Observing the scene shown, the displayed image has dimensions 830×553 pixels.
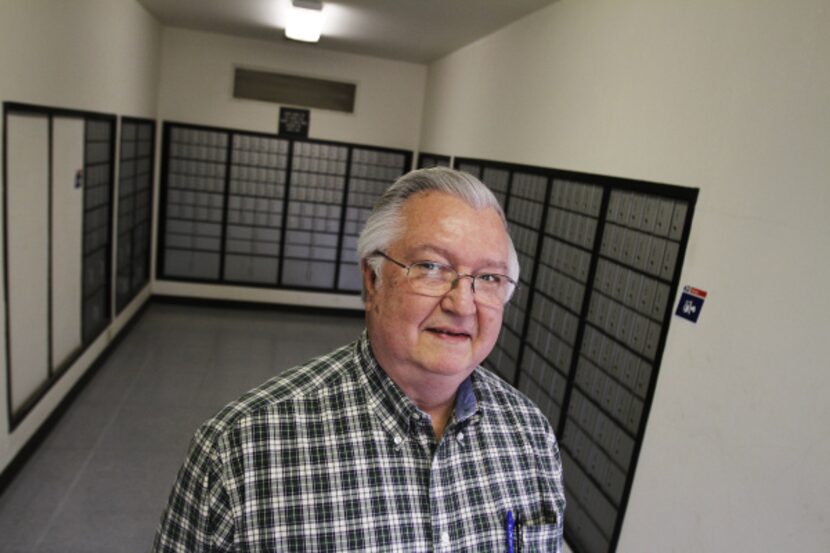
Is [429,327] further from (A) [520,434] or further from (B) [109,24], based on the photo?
(B) [109,24]

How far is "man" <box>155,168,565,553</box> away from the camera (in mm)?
969

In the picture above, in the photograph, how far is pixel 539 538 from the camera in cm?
110

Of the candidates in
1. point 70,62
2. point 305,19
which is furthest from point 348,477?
point 305,19

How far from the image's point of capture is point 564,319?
10.3 feet

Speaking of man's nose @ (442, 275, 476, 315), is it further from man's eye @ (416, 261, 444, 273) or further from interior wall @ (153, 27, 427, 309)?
interior wall @ (153, 27, 427, 309)

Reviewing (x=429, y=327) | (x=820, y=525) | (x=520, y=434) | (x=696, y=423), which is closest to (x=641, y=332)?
(x=696, y=423)

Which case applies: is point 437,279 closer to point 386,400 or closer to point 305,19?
point 386,400

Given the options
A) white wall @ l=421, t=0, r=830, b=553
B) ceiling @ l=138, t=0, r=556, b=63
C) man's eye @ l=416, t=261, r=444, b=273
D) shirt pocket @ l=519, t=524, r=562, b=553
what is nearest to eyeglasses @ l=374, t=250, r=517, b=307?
man's eye @ l=416, t=261, r=444, b=273

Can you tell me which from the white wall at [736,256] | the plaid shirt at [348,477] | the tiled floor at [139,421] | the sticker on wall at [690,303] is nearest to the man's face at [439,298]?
the plaid shirt at [348,477]

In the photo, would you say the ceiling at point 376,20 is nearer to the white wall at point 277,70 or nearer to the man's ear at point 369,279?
the white wall at point 277,70

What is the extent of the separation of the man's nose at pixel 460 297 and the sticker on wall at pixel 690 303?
4.58 ft

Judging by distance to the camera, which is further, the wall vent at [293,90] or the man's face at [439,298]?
the wall vent at [293,90]

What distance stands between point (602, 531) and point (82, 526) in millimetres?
2357

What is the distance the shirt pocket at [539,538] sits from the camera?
1090mm
